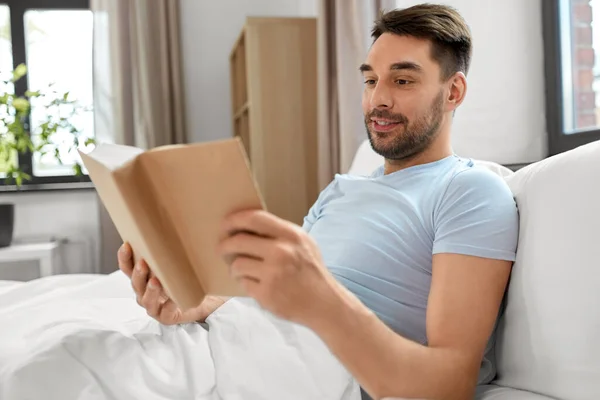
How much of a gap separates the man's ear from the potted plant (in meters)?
2.06

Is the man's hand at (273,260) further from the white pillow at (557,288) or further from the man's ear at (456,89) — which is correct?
the man's ear at (456,89)

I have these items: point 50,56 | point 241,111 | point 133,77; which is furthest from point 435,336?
point 50,56

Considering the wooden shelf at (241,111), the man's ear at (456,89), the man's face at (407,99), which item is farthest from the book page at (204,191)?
the wooden shelf at (241,111)

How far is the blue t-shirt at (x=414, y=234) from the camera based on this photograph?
900mm

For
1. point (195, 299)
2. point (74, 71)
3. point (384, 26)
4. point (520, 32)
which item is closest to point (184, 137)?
point (74, 71)

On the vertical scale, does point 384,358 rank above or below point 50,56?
below

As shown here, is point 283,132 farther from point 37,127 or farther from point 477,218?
point 477,218

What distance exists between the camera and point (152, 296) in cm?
97

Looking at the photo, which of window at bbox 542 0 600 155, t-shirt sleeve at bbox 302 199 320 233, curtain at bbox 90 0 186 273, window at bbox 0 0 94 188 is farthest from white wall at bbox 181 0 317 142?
t-shirt sleeve at bbox 302 199 320 233

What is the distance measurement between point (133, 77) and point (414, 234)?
2.55 metres

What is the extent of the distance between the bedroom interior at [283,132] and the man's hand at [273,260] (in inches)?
3.2

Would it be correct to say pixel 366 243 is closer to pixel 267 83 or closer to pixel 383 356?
pixel 383 356

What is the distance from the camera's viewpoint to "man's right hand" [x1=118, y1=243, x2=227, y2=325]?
91 cm

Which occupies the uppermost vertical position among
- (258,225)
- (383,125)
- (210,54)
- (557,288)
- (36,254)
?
(210,54)
